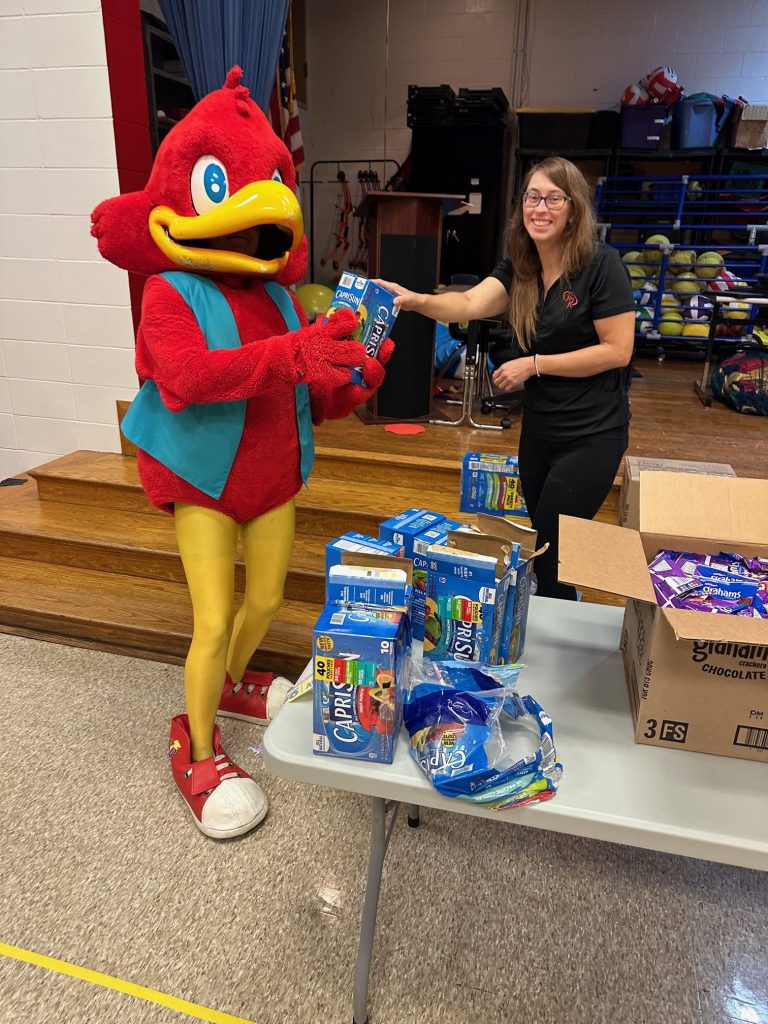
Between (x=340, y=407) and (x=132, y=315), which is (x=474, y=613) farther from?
(x=132, y=315)

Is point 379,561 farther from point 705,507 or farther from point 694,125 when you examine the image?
point 694,125

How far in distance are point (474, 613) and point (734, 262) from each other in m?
5.66

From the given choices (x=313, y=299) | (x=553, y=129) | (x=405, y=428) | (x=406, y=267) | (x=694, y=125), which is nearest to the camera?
(x=406, y=267)

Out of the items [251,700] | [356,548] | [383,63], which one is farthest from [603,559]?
[383,63]

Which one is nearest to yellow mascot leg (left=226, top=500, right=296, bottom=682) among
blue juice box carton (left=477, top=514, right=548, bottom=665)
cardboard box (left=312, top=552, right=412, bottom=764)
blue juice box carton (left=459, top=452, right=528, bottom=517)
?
blue juice box carton (left=477, top=514, right=548, bottom=665)

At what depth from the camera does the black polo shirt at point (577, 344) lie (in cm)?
160

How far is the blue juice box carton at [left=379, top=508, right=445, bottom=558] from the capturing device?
1.17 metres

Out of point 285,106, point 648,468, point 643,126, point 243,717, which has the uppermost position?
point 643,126

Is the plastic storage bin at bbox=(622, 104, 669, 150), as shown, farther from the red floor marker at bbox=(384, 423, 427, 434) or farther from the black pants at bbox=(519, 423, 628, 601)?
the black pants at bbox=(519, 423, 628, 601)

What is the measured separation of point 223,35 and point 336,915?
2.72 m

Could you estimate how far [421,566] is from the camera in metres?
1.11

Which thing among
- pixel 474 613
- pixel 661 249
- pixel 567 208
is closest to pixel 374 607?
pixel 474 613

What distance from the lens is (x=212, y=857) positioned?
63.0 inches

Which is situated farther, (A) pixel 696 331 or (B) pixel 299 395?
(A) pixel 696 331
